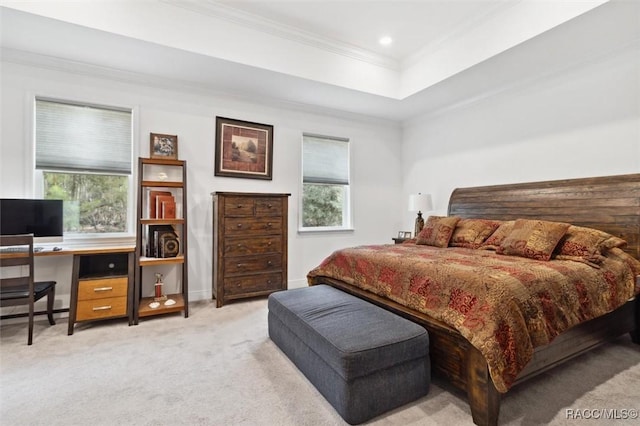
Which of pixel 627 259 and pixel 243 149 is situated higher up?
pixel 243 149

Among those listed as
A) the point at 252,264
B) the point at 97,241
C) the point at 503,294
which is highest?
the point at 97,241

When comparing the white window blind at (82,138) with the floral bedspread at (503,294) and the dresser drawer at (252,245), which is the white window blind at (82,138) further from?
the floral bedspread at (503,294)

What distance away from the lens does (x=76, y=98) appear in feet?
10.9

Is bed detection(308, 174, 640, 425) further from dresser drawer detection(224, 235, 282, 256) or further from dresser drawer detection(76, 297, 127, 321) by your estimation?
dresser drawer detection(76, 297, 127, 321)

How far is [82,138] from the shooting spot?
11.1 feet

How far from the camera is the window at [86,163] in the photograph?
325 centimetres

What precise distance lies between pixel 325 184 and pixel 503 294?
3.45 metres

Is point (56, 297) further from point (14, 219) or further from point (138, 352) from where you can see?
point (138, 352)

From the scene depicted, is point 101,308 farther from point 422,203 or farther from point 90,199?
point 422,203

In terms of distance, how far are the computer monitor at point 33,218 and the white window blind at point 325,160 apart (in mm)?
2962

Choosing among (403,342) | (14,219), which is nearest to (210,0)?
(14,219)

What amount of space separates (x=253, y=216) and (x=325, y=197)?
1518 mm

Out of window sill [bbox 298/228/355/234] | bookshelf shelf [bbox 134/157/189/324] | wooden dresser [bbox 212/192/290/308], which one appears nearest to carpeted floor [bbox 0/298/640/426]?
bookshelf shelf [bbox 134/157/189/324]

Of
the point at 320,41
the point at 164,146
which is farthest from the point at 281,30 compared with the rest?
the point at 164,146
